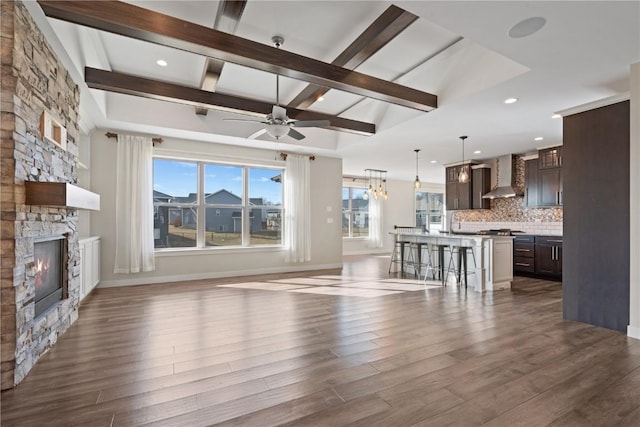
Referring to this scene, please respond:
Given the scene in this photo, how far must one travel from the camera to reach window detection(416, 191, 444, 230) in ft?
41.7

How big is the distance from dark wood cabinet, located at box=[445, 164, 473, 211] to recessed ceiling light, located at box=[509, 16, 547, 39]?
5990mm

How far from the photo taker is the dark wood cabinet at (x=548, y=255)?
612 cm

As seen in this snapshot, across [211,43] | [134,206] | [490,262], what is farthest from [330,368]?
[134,206]

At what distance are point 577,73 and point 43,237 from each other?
5.56 metres

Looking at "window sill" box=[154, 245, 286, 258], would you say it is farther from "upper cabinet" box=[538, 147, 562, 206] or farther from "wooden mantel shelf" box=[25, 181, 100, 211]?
"upper cabinet" box=[538, 147, 562, 206]

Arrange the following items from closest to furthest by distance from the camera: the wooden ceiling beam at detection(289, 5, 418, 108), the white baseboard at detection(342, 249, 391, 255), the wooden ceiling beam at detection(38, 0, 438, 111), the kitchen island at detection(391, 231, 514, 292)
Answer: the wooden ceiling beam at detection(38, 0, 438, 111)
the wooden ceiling beam at detection(289, 5, 418, 108)
the kitchen island at detection(391, 231, 514, 292)
the white baseboard at detection(342, 249, 391, 255)

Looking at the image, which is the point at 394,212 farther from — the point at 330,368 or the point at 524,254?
the point at 330,368

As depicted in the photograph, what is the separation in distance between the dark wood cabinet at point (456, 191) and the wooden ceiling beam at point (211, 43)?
4.86 metres

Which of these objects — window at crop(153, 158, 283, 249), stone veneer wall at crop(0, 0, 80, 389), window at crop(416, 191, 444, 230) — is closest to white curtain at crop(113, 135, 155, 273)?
window at crop(153, 158, 283, 249)

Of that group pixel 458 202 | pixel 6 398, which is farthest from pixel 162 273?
pixel 458 202

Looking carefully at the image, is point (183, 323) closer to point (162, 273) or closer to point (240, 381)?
point (240, 381)

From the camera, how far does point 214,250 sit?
652cm

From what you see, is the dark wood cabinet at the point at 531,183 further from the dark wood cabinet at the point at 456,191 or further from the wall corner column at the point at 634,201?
the wall corner column at the point at 634,201

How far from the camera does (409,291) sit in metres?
5.22
